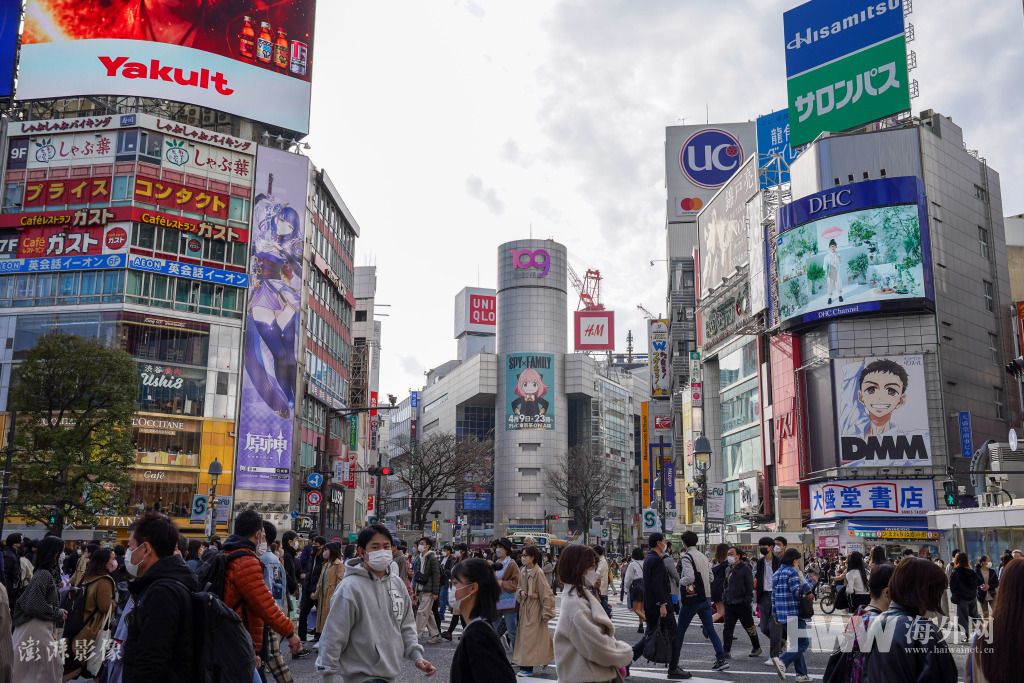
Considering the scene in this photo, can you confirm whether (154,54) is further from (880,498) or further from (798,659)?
(798,659)

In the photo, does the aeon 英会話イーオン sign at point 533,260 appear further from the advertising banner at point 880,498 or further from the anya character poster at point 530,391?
the advertising banner at point 880,498

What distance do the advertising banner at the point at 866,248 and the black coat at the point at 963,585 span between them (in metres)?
32.7

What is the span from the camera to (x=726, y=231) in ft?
206

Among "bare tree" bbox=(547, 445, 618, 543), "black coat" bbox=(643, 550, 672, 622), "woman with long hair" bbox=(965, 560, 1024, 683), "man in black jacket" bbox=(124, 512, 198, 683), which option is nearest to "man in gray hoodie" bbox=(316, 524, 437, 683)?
"man in black jacket" bbox=(124, 512, 198, 683)

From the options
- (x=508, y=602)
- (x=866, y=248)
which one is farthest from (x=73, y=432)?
(x=866, y=248)

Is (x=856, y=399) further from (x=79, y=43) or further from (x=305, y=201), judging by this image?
(x=79, y=43)

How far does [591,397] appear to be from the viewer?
119188 mm

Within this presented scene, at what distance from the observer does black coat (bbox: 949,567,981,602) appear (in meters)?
14.9

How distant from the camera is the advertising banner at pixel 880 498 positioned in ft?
145

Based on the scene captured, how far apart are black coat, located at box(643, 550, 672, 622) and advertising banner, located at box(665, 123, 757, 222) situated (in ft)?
244

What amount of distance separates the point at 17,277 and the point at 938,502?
48.2m

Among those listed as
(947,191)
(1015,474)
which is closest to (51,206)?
(947,191)

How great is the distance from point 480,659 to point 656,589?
650 centimetres

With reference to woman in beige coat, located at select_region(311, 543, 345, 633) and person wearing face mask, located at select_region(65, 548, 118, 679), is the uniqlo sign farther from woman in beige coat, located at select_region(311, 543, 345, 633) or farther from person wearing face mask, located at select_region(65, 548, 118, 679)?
person wearing face mask, located at select_region(65, 548, 118, 679)
